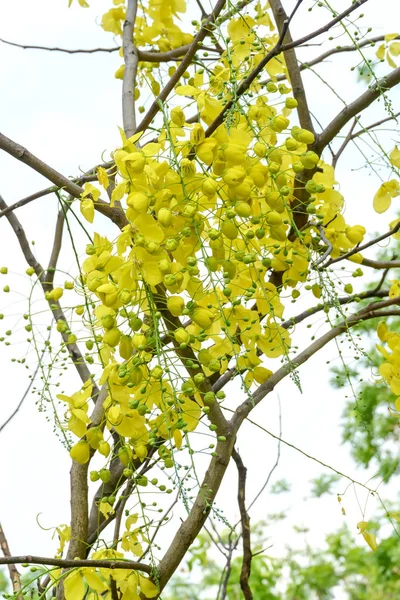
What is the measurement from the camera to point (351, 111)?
43.9 inches

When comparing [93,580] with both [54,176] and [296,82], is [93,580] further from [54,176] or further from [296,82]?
[296,82]

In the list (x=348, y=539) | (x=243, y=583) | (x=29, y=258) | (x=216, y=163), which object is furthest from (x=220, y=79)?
(x=348, y=539)

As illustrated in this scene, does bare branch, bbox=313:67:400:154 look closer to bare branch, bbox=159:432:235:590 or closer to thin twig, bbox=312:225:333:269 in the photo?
thin twig, bbox=312:225:333:269

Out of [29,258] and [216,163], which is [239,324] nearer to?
[216,163]

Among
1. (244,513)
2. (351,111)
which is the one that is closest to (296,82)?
(351,111)

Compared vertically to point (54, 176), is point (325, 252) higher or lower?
lower

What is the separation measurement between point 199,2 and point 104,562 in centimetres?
115

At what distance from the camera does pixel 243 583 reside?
1168 mm

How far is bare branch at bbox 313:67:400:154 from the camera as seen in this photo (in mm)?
1086

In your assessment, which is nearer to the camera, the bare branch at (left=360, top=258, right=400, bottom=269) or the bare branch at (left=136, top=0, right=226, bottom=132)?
the bare branch at (left=136, top=0, right=226, bottom=132)

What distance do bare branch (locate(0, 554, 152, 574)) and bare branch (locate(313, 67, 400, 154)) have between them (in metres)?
0.65

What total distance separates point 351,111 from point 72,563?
0.74 metres

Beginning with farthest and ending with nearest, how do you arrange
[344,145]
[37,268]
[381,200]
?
[37,268]
[344,145]
[381,200]

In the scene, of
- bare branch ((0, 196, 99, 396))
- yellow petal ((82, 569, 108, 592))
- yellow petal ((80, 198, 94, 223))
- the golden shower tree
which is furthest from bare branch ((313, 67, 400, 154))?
yellow petal ((82, 569, 108, 592))
